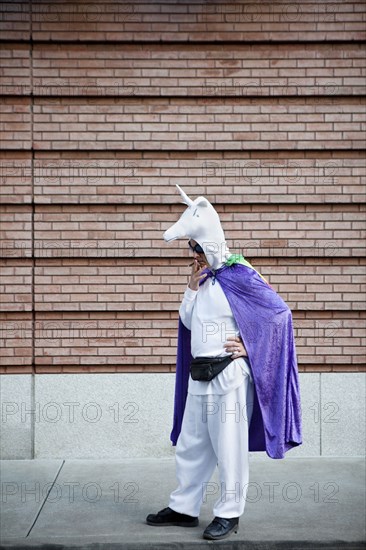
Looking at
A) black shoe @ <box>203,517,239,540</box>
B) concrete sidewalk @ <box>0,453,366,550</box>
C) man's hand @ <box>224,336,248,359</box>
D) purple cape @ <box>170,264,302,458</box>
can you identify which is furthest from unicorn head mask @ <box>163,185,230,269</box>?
concrete sidewalk @ <box>0,453,366,550</box>

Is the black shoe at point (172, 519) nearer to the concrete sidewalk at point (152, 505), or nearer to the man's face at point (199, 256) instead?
the concrete sidewalk at point (152, 505)

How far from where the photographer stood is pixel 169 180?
A: 7.28 m

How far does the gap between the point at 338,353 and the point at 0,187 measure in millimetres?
3253

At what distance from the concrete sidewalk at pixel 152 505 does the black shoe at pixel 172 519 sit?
0.18 ft

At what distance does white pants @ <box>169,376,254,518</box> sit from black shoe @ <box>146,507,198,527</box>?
0.21 ft

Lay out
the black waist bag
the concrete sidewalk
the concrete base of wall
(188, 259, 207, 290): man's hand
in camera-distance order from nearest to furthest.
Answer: the concrete sidewalk
the black waist bag
(188, 259, 207, 290): man's hand
the concrete base of wall

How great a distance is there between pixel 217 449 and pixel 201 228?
137cm

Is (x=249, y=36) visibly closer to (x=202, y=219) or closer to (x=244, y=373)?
(x=202, y=219)

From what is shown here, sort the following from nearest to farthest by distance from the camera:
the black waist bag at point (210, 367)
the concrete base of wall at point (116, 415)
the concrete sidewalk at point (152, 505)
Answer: the concrete sidewalk at point (152, 505)
the black waist bag at point (210, 367)
the concrete base of wall at point (116, 415)

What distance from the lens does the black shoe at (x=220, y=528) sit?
16.7 feet

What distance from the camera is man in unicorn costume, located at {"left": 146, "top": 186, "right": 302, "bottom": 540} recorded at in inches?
203

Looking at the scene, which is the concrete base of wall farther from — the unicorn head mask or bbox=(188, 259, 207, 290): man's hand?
the unicorn head mask

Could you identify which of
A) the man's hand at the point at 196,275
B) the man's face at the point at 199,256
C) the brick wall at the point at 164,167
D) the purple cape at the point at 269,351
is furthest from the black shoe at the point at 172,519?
the brick wall at the point at 164,167

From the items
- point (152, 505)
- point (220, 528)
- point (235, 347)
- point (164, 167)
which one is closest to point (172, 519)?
point (220, 528)
